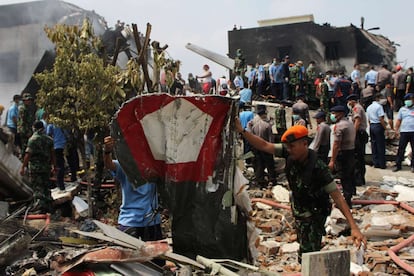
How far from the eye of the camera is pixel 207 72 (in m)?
15.2

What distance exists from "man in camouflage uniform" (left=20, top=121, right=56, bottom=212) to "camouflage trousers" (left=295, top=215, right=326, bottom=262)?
5888 millimetres

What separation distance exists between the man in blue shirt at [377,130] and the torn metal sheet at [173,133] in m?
7.78

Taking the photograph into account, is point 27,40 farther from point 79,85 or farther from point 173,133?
point 173,133

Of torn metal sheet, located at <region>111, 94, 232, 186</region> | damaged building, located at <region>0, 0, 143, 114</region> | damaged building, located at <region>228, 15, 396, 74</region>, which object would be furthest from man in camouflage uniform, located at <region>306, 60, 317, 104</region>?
torn metal sheet, located at <region>111, 94, 232, 186</region>

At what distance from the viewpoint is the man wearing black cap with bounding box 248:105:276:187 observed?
1005 centimetres

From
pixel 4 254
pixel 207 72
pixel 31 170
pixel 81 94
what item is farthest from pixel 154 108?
pixel 207 72

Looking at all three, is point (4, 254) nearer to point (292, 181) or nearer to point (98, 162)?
point (292, 181)

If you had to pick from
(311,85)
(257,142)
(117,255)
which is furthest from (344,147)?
(311,85)

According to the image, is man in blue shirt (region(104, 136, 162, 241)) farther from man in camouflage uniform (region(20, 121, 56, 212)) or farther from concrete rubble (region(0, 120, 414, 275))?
man in camouflage uniform (region(20, 121, 56, 212))

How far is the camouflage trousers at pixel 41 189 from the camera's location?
350 inches

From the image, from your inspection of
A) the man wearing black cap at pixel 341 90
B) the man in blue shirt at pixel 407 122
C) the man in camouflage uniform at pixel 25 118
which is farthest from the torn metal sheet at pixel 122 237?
the man wearing black cap at pixel 341 90

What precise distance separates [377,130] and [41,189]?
7.66 metres

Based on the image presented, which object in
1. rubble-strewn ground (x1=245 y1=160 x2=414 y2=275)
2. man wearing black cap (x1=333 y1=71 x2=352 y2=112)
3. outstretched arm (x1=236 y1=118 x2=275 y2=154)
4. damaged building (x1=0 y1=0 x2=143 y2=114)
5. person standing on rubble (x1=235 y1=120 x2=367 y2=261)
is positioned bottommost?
rubble-strewn ground (x1=245 y1=160 x2=414 y2=275)

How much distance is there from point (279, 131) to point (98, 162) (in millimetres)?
5159
